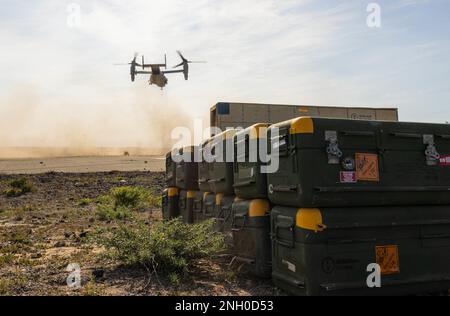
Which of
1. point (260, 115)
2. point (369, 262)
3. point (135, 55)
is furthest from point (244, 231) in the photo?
point (135, 55)

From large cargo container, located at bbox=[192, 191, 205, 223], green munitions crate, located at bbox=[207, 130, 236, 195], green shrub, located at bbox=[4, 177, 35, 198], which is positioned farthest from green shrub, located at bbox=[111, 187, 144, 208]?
green munitions crate, located at bbox=[207, 130, 236, 195]

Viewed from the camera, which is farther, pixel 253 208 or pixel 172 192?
pixel 172 192

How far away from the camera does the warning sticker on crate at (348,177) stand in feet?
17.2

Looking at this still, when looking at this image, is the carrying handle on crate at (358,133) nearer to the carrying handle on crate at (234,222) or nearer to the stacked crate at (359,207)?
the stacked crate at (359,207)

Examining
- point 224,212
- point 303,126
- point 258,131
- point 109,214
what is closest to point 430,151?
point 303,126

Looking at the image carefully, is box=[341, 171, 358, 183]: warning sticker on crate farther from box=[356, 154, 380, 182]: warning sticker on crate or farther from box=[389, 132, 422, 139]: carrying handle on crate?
box=[389, 132, 422, 139]: carrying handle on crate

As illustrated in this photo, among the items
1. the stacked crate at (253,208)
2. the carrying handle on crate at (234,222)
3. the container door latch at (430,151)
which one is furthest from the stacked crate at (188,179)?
the container door latch at (430,151)

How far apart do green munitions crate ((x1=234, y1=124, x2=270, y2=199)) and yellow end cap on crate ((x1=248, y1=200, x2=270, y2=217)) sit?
86 mm

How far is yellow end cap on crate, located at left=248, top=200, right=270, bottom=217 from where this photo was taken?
619cm

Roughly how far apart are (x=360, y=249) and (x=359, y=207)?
0.50m

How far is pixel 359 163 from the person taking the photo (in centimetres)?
534

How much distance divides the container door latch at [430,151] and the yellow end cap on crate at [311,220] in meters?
1.75

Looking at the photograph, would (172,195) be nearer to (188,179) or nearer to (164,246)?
(188,179)

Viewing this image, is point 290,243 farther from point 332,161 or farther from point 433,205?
point 433,205
